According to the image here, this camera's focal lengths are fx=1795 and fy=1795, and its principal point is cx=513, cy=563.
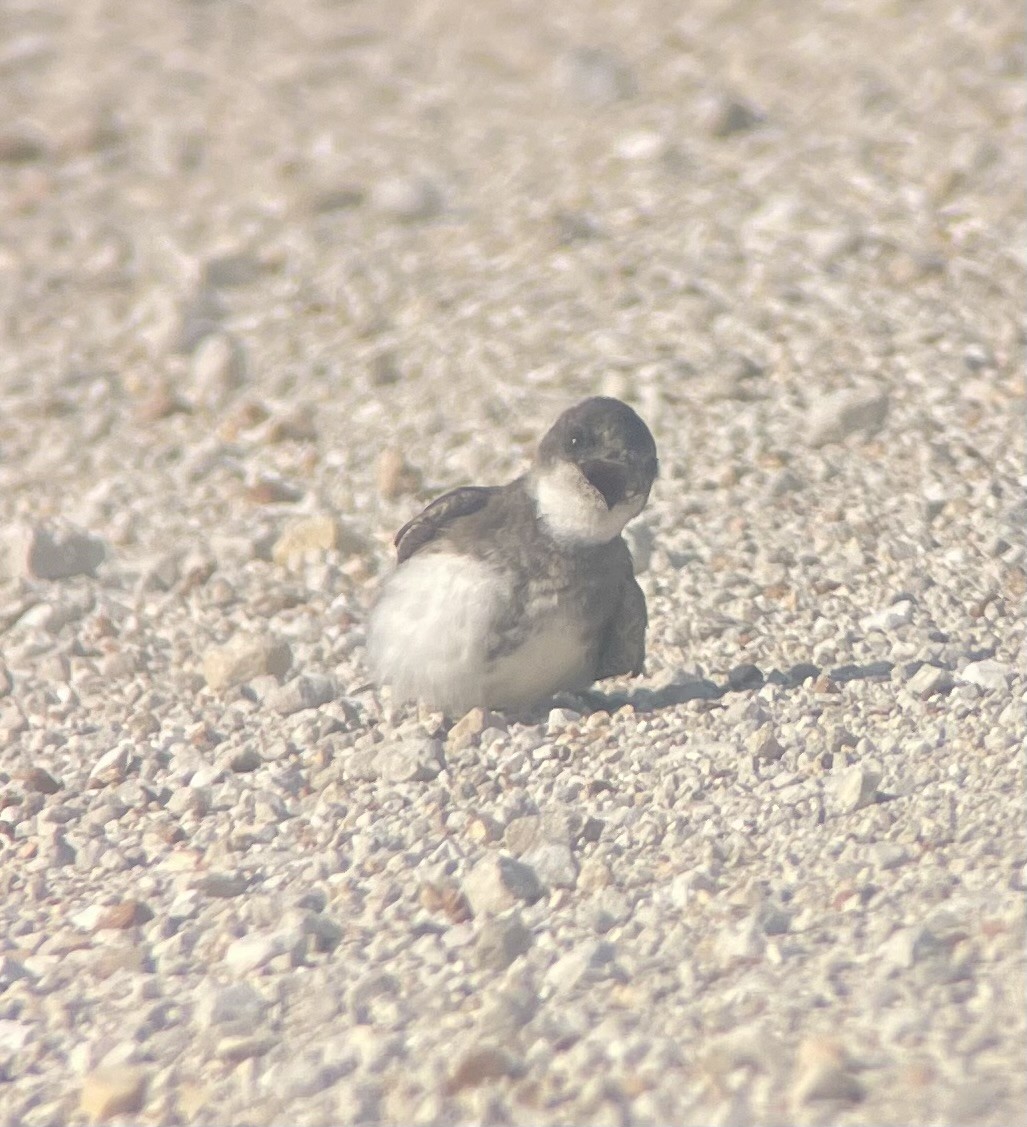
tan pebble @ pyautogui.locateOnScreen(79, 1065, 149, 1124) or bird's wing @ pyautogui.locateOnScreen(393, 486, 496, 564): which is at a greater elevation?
bird's wing @ pyautogui.locateOnScreen(393, 486, 496, 564)

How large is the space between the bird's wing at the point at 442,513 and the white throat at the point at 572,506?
0.69ft

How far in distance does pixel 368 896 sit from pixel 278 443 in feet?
10.0

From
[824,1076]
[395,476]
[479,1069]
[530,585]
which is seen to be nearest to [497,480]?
[395,476]

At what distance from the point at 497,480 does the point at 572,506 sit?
1.63 meters

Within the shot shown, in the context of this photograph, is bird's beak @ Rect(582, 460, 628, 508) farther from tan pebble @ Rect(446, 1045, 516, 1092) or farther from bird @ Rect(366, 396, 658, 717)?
tan pebble @ Rect(446, 1045, 516, 1092)

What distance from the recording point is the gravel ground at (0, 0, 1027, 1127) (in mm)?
3699

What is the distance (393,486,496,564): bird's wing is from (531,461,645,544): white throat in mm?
209

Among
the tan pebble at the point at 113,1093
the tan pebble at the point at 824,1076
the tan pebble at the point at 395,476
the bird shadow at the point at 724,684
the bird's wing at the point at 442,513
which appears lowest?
the bird shadow at the point at 724,684

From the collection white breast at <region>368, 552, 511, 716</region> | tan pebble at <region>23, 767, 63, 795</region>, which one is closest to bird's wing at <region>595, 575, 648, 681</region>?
white breast at <region>368, 552, 511, 716</region>

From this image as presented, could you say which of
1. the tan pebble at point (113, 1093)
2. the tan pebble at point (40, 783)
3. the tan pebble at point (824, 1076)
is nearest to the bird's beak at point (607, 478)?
the tan pebble at point (40, 783)

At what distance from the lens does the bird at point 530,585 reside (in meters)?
4.86

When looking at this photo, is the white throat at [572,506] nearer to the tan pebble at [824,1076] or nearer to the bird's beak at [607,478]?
the bird's beak at [607,478]

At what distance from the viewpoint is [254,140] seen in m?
9.72

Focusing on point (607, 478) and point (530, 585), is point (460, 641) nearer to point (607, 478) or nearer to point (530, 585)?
point (530, 585)
